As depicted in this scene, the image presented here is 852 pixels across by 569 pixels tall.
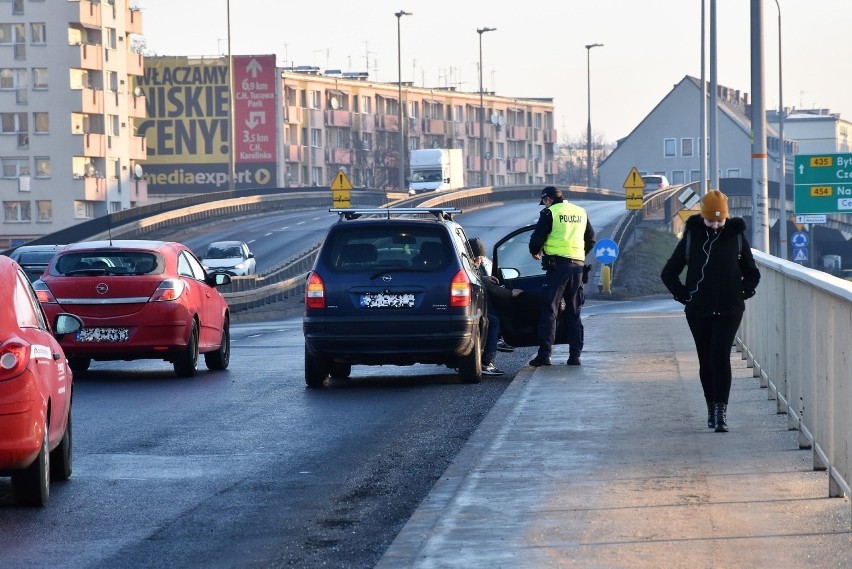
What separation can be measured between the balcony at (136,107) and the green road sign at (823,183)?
80.0 metres

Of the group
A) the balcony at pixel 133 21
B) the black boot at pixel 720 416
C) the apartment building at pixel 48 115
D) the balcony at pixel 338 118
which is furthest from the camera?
the balcony at pixel 338 118

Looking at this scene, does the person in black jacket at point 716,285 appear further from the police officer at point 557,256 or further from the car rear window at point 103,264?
the car rear window at point 103,264

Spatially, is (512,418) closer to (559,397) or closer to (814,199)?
(559,397)

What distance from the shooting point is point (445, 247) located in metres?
16.3

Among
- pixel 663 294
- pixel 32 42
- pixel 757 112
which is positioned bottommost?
pixel 663 294

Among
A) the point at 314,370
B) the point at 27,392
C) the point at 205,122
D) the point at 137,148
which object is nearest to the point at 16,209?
the point at 137,148

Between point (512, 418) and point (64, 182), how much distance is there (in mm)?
98020

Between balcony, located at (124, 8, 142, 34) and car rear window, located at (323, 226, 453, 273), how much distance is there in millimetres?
100343

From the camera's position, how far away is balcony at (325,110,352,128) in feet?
458

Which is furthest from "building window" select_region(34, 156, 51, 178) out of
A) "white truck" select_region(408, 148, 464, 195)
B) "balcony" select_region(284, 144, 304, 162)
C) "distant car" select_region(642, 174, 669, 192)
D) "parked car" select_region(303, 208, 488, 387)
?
"parked car" select_region(303, 208, 488, 387)

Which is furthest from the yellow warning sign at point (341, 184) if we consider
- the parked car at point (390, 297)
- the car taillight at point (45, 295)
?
the parked car at point (390, 297)

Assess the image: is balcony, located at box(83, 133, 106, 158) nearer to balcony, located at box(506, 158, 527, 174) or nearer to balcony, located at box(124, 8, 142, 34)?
balcony, located at box(124, 8, 142, 34)

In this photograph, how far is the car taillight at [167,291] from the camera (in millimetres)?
17812

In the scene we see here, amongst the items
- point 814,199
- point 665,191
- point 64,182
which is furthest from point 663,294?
point 64,182
